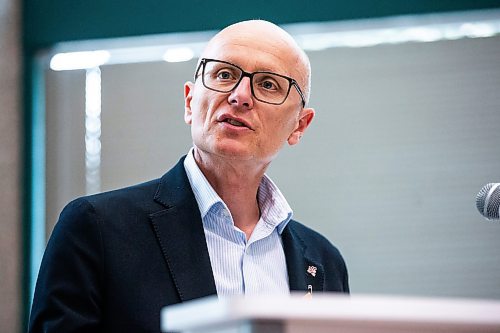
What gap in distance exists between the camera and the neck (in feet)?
8.50

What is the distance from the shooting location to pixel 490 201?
6.53 ft

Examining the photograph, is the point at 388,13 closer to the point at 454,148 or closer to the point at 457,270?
the point at 454,148

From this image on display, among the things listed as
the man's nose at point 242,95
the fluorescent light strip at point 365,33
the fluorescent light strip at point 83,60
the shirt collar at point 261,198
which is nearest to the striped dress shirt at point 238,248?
the shirt collar at point 261,198

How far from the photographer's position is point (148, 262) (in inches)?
92.1

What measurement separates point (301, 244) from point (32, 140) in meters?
1.85

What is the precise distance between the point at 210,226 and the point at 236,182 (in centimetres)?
17

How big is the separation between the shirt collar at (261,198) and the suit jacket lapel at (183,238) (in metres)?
0.03

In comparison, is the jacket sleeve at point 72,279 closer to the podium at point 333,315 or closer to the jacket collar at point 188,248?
the jacket collar at point 188,248

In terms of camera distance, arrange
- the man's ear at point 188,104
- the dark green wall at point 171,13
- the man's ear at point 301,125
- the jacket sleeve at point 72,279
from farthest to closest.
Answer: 1. the dark green wall at point 171,13
2. the man's ear at point 301,125
3. the man's ear at point 188,104
4. the jacket sleeve at point 72,279

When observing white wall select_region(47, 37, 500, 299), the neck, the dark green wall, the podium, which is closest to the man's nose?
the neck

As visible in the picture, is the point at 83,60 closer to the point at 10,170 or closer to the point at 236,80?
the point at 10,170

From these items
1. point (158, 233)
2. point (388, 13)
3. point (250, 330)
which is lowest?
point (250, 330)

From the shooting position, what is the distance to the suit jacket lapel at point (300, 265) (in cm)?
258

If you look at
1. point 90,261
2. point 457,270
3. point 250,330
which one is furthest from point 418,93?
point 250,330
